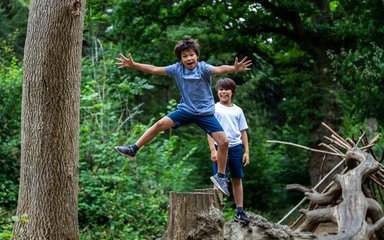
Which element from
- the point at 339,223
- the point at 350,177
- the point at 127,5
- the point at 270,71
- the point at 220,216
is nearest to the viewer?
the point at 220,216

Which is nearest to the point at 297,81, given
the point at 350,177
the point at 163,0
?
the point at 163,0

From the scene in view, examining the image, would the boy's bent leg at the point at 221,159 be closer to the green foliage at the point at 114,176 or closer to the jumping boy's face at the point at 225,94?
the jumping boy's face at the point at 225,94

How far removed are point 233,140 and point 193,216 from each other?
4.24 feet

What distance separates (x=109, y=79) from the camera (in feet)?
41.1

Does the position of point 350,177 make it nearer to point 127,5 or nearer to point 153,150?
point 153,150

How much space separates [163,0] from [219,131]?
9.68 meters

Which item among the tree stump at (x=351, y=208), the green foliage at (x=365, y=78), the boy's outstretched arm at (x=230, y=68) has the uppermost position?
the green foliage at (x=365, y=78)

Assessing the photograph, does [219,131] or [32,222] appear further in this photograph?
[32,222]

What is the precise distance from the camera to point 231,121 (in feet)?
22.3

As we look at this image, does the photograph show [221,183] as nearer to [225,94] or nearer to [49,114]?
[225,94]

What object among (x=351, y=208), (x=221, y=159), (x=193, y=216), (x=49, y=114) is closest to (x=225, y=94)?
(x=221, y=159)

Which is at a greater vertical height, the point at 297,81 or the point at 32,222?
the point at 297,81

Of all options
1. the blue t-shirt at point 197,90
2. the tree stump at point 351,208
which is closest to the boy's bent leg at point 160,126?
the blue t-shirt at point 197,90

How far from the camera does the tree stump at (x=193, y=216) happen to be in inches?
221
